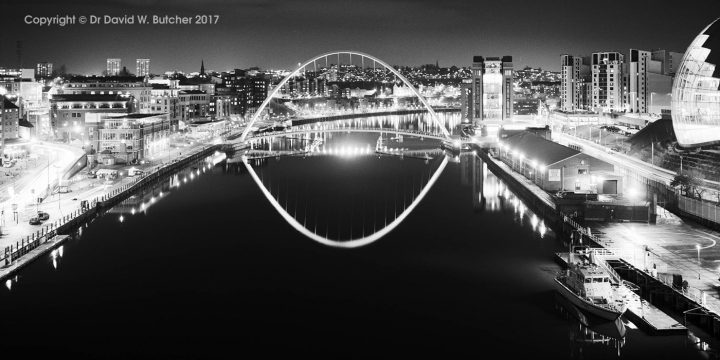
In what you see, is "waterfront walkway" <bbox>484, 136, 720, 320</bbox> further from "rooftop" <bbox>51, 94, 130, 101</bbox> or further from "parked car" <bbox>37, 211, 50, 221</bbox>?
"rooftop" <bbox>51, 94, 130, 101</bbox>

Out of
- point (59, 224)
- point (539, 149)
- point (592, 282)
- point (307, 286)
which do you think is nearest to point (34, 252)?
point (59, 224)

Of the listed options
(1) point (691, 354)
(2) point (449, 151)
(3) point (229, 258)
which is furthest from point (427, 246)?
(2) point (449, 151)

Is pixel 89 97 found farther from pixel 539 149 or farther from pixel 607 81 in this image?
pixel 607 81

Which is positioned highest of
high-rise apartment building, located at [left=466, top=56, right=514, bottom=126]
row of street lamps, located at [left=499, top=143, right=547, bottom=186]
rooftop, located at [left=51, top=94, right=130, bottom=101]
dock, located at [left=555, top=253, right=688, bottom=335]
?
high-rise apartment building, located at [left=466, top=56, right=514, bottom=126]

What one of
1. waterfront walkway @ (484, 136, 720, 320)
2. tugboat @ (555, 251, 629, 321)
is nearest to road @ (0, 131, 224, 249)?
tugboat @ (555, 251, 629, 321)

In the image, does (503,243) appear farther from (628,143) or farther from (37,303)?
(628,143)

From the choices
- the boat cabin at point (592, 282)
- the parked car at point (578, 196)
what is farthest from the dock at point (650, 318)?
the parked car at point (578, 196)

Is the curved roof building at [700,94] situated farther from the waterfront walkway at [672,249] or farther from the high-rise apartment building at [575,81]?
the high-rise apartment building at [575,81]
